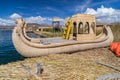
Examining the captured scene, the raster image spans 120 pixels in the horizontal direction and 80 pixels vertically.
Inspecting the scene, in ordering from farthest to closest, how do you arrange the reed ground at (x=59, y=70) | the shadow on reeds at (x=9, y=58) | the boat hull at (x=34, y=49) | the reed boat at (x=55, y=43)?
the shadow on reeds at (x=9, y=58) → the reed boat at (x=55, y=43) → the boat hull at (x=34, y=49) → the reed ground at (x=59, y=70)

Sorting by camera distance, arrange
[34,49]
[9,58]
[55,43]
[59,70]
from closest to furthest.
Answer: [59,70] < [34,49] < [55,43] < [9,58]

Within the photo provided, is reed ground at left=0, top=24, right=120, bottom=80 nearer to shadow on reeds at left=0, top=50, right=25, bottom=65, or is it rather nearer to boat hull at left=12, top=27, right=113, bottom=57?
boat hull at left=12, top=27, right=113, bottom=57

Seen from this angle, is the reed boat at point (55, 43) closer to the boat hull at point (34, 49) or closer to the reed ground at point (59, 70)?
the boat hull at point (34, 49)

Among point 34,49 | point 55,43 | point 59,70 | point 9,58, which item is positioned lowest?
point 9,58

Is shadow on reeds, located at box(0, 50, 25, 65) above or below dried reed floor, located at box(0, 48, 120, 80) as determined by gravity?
below

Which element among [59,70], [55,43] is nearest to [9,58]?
Result: [55,43]

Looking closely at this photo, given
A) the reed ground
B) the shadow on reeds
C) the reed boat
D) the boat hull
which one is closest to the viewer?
the reed ground

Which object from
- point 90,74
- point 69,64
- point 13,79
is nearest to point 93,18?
point 69,64

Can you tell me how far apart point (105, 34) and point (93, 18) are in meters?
2.42

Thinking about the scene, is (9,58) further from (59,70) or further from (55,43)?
(59,70)

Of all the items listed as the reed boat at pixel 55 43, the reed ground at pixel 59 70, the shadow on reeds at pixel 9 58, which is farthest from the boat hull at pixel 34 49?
the shadow on reeds at pixel 9 58

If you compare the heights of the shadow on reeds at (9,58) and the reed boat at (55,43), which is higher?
the reed boat at (55,43)

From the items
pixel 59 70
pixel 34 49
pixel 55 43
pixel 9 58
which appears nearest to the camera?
pixel 59 70

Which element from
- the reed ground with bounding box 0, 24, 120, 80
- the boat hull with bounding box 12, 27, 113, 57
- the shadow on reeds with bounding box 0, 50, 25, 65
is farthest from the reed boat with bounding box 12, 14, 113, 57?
the shadow on reeds with bounding box 0, 50, 25, 65
